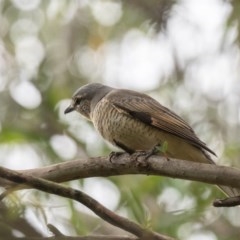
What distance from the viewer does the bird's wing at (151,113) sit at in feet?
18.4

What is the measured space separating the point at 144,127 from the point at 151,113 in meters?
0.25

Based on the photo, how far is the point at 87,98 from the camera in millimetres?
7020

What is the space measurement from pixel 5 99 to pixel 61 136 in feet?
2.86

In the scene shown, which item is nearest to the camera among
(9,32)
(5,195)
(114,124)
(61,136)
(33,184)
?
(33,184)

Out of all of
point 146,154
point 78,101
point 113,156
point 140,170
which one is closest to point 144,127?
point 113,156

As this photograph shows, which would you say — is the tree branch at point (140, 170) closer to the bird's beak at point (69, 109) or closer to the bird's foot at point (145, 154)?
the bird's foot at point (145, 154)

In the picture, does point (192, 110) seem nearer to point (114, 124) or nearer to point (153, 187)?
point (153, 187)

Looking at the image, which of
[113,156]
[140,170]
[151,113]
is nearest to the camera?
[140,170]

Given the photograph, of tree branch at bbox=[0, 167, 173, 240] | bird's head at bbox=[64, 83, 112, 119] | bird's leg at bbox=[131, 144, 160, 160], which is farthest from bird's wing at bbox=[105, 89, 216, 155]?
tree branch at bbox=[0, 167, 173, 240]

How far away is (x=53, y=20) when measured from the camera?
9203mm

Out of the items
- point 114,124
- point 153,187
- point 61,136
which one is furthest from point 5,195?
point 61,136

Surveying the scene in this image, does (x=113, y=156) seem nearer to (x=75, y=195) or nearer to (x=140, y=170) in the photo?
(x=140, y=170)

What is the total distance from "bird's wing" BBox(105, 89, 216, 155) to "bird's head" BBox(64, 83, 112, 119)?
1.32ft

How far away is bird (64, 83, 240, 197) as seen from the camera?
218 inches
